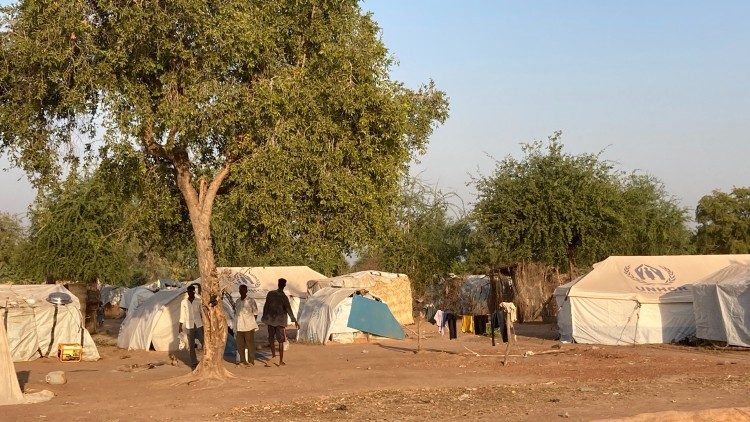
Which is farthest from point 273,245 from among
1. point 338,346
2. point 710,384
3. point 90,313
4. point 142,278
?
point 142,278

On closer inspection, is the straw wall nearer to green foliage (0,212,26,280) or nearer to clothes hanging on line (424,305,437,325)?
clothes hanging on line (424,305,437,325)

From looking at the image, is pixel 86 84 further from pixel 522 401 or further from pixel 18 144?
pixel 522 401

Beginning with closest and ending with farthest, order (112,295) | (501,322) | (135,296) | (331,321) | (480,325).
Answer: (501,322)
(331,321)
(480,325)
(135,296)
(112,295)

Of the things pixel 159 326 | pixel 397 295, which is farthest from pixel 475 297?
pixel 159 326

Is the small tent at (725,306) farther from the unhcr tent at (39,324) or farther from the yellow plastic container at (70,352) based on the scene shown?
the yellow plastic container at (70,352)

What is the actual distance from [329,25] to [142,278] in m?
73.5

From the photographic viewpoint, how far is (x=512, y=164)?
37781 millimetres

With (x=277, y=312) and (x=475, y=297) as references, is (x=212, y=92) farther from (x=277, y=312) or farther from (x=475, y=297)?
(x=475, y=297)

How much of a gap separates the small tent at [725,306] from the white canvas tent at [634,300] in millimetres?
744

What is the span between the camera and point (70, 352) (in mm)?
22141

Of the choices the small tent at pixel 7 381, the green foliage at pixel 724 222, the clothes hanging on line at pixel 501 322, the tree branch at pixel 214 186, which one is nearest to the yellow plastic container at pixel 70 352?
the tree branch at pixel 214 186

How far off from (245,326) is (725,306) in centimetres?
1282

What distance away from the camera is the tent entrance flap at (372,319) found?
28297 mm

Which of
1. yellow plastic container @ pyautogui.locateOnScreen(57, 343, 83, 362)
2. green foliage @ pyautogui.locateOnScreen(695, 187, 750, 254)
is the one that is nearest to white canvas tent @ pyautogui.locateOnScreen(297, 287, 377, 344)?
yellow plastic container @ pyautogui.locateOnScreen(57, 343, 83, 362)
